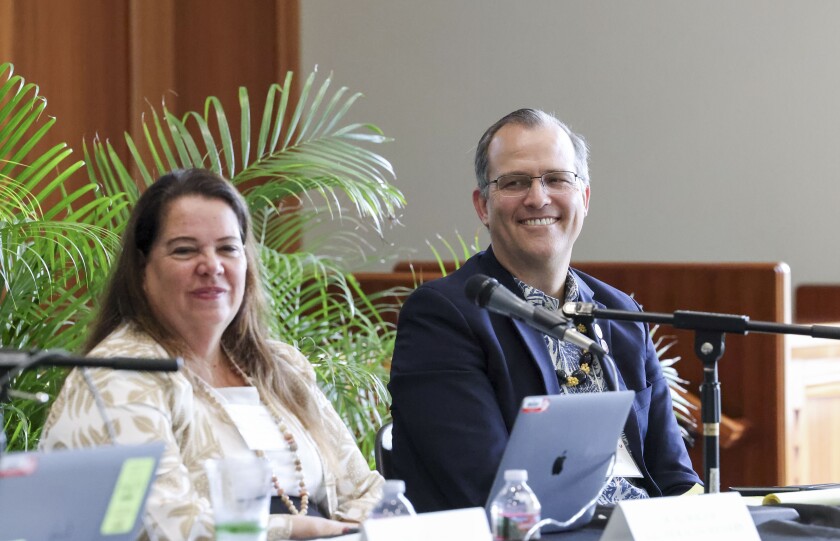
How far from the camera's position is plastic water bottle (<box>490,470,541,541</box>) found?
67.2 inches

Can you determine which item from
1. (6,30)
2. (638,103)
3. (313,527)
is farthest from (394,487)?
(638,103)

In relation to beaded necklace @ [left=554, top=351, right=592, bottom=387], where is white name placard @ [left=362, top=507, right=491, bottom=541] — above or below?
below

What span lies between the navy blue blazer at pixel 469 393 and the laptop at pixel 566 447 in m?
0.37

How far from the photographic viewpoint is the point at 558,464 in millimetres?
1864

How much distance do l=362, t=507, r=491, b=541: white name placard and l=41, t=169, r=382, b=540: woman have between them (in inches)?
25.6

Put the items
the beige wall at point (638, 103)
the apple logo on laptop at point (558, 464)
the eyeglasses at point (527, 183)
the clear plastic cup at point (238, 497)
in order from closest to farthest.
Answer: the clear plastic cup at point (238, 497), the apple logo on laptop at point (558, 464), the eyeglasses at point (527, 183), the beige wall at point (638, 103)

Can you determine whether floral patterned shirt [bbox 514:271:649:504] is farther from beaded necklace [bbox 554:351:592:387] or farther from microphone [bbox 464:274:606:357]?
microphone [bbox 464:274:606:357]

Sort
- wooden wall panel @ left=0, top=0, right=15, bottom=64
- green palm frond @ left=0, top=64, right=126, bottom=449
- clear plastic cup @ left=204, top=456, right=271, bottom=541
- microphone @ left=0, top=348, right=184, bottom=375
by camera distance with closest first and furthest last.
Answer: microphone @ left=0, top=348, right=184, bottom=375, clear plastic cup @ left=204, top=456, right=271, bottom=541, green palm frond @ left=0, top=64, right=126, bottom=449, wooden wall panel @ left=0, top=0, right=15, bottom=64

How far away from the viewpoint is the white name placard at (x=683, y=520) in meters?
1.67

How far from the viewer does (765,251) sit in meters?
6.18

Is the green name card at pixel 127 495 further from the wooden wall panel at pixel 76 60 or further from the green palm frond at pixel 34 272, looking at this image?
the wooden wall panel at pixel 76 60

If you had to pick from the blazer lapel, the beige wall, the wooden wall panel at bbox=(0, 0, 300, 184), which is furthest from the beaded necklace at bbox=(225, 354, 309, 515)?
the beige wall

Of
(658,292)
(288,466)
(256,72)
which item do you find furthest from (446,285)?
(256,72)

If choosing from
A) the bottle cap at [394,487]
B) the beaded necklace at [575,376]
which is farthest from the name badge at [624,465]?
the bottle cap at [394,487]
